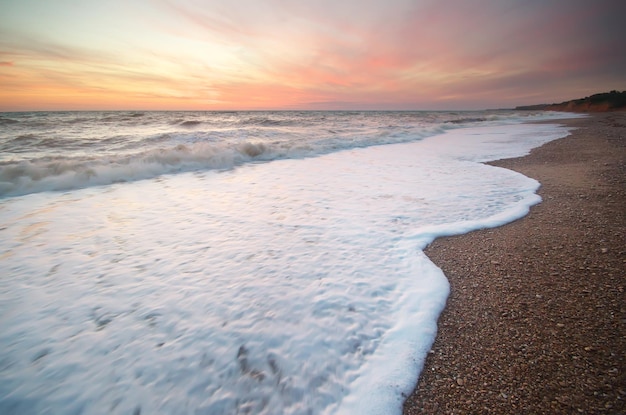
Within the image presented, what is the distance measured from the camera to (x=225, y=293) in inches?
99.0

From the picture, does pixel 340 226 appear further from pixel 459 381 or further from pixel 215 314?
pixel 459 381

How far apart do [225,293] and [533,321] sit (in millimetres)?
2679

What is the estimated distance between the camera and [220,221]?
4.09 meters

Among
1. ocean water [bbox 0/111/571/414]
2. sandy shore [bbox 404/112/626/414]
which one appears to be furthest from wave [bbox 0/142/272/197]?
sandy shore [bbox 404/112/626/414]

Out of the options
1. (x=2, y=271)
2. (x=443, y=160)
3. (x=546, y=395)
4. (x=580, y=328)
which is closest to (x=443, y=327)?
(x=546, y=395)

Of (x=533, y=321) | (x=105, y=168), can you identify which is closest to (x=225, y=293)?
(x=533, y=321)

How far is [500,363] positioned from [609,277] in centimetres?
175

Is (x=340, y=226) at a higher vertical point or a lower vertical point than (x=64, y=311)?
higher

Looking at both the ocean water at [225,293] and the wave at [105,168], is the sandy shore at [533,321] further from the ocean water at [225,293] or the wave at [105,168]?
the wave at [105,168]

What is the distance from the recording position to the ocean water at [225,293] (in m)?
1.67

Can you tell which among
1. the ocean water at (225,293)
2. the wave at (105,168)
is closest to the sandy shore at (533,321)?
the ocean water at (225,293)

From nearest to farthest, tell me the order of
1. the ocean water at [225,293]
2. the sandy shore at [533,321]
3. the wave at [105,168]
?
the sandy shore at [533,321] < the ocean water at [225,293] < the wave at [105,168]

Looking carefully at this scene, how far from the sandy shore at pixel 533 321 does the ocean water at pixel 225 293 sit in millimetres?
194

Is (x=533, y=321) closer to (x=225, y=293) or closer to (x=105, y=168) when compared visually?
(x=225, y=293)
